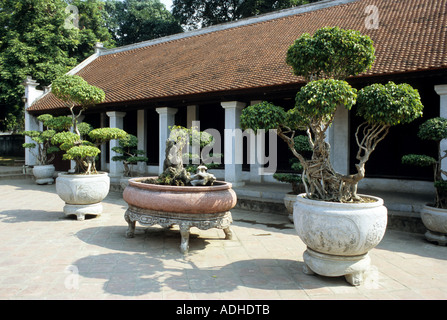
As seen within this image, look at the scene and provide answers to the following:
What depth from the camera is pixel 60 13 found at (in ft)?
63.7

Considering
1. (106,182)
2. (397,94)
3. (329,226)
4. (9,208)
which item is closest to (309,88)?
(397,94)

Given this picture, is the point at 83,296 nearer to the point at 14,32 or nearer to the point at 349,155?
the point at 349,155

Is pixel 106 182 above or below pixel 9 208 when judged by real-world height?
above

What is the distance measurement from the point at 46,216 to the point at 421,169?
9.50 meters

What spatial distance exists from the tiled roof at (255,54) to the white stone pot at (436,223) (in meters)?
3.07

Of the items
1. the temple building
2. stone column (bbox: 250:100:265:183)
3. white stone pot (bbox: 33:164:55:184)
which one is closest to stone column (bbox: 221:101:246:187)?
the temple building

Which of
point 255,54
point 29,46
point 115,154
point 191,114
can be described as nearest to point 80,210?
point 115,154

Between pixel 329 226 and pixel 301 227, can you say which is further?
pixel 301 227

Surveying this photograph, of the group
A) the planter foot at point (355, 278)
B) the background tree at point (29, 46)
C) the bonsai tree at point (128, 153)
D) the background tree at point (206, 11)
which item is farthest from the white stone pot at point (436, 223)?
the background tree at point (206, 11)

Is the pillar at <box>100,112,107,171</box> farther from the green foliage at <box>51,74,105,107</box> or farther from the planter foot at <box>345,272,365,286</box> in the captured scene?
the planter foot at <box>345,272,365,286</box>

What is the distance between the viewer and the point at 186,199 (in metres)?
5.10

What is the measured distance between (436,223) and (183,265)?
4.44m

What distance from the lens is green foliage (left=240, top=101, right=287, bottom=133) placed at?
487cm

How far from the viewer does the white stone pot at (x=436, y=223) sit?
18.8 feet
